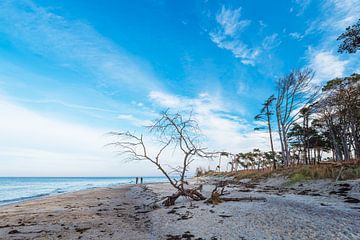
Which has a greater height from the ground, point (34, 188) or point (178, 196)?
point (178, 196)

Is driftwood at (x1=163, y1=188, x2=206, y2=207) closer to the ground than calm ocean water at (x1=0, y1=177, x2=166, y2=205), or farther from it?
farther from it

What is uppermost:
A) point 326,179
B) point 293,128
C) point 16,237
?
point 293,128

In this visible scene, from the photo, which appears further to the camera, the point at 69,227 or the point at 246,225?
the point at 69,227

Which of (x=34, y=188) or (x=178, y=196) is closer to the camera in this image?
(x=178, y=196)

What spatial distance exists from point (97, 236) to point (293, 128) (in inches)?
1487

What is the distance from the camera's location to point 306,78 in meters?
21.5

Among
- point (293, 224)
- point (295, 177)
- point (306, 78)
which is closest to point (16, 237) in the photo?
point (293, 224)

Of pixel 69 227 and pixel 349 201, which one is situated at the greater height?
pixel 349 201

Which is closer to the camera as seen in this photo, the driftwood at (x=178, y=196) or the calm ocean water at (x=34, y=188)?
the driftwood at (x=178, y=196)

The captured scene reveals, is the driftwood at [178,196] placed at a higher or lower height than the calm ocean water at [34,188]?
higher

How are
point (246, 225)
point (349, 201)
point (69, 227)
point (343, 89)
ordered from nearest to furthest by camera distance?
point (246, 225) < point (69, 227) < point (349, 201) < point (343, 89)

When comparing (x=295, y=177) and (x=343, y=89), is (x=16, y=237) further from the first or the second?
(x=343, y=89)

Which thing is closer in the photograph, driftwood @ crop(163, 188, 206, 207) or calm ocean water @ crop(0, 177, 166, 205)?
driftwood @ crop(163, 188, 206, 207)

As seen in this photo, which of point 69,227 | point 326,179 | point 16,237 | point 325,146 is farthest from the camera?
point 325,146
